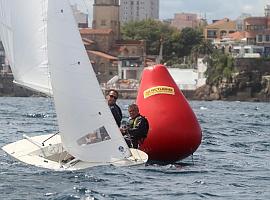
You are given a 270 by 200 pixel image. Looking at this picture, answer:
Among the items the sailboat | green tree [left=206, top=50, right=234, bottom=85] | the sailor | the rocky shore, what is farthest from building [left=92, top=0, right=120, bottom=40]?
the sailboat

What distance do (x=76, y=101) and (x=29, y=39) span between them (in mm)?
1809

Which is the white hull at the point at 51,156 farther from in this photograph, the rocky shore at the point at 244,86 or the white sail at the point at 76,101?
the rocky shore at the point at 244,86

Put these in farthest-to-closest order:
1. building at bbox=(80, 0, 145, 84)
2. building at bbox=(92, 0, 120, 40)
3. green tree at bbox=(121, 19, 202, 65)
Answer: building at bbox=(92, 0, 120, 40) → green tree at bbox=(121, 19, 202, 65) → building at bbox=(80, 0, 145, 84)

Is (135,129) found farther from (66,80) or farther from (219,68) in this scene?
(219,68)

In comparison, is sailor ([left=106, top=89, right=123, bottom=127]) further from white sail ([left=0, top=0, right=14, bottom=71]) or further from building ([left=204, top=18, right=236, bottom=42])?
building ([left=204, top=18, right=236, bottom=42])

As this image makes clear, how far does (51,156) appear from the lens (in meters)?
21.3

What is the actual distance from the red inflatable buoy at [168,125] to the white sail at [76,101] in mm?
2400

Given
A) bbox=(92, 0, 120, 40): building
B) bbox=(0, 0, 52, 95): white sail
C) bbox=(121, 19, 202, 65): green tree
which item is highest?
bbox=(0, 0, 52, 95): white sail

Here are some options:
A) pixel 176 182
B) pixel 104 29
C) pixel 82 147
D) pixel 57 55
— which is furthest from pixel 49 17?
pixel 104 29

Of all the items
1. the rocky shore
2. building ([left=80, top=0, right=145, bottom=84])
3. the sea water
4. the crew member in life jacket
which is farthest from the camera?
building ([left=80, top=0, right=145, bottom=84])

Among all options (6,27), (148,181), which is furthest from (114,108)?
(148,181)

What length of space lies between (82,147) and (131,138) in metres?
2.19

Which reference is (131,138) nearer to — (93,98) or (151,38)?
(93,98)

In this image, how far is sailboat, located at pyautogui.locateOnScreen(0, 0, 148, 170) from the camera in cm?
2002
